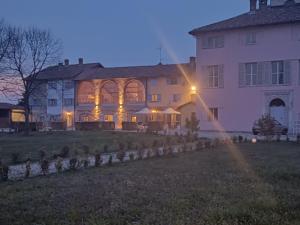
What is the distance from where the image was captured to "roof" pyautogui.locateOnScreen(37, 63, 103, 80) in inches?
2331

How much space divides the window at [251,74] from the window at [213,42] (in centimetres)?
305

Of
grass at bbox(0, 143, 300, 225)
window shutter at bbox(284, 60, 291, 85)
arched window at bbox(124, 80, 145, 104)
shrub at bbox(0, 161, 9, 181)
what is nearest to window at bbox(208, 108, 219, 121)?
window shutter at bbox(284, 60, 291, 85)

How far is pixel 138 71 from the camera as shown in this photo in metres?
55.0

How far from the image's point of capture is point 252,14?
121 feet

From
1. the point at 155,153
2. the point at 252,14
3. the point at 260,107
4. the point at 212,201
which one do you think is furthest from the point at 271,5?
the point at 212,201

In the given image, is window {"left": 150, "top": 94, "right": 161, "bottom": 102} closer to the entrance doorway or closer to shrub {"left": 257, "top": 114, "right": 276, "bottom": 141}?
the entrance doorway

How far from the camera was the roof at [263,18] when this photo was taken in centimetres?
3356

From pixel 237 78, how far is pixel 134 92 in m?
21.7

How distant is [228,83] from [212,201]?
98.8 ft

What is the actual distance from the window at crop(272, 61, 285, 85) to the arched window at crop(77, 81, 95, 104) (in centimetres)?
2937

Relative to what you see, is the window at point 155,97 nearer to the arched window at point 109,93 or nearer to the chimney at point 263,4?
the arched window at point 109,93

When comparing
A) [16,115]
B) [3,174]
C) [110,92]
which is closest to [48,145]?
[3,174]

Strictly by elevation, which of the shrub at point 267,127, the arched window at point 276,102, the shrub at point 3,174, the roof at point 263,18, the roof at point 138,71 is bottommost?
the shrub at point 3,174

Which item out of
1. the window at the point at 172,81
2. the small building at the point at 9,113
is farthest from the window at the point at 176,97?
the small building at the point at 9,113
